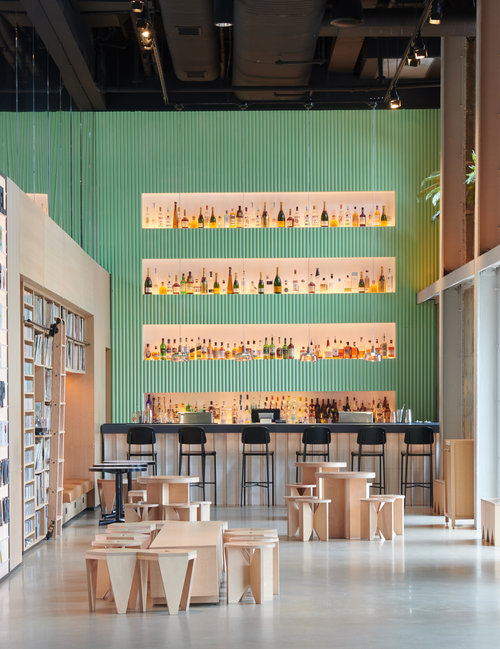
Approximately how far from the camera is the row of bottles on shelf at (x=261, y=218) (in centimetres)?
1388

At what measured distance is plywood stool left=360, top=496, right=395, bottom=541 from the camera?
937cm

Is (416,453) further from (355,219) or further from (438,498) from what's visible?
(355,219)

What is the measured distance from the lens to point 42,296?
31.3ft

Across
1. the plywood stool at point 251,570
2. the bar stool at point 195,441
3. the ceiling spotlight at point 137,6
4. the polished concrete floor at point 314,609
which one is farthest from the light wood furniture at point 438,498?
the ceiling spotlight at point 137,6

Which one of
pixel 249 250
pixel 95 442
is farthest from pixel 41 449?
pixel 249 250

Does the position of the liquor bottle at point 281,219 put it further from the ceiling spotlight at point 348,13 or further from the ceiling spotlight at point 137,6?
the ceiling spotlight at point 137,6

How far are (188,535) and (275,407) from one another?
704 cm

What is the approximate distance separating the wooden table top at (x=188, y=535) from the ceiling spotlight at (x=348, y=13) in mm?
5618

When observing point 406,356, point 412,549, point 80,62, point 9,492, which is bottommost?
point 412,549

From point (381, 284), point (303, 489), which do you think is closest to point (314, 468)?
point (303, 489)

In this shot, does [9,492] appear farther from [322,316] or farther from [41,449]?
[322,316]

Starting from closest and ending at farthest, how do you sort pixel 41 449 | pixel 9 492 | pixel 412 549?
1. pixel 9 492
2. pixel 412 549
3. pixel 41 449

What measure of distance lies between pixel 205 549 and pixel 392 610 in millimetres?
1251

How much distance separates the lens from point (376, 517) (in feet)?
31.4
